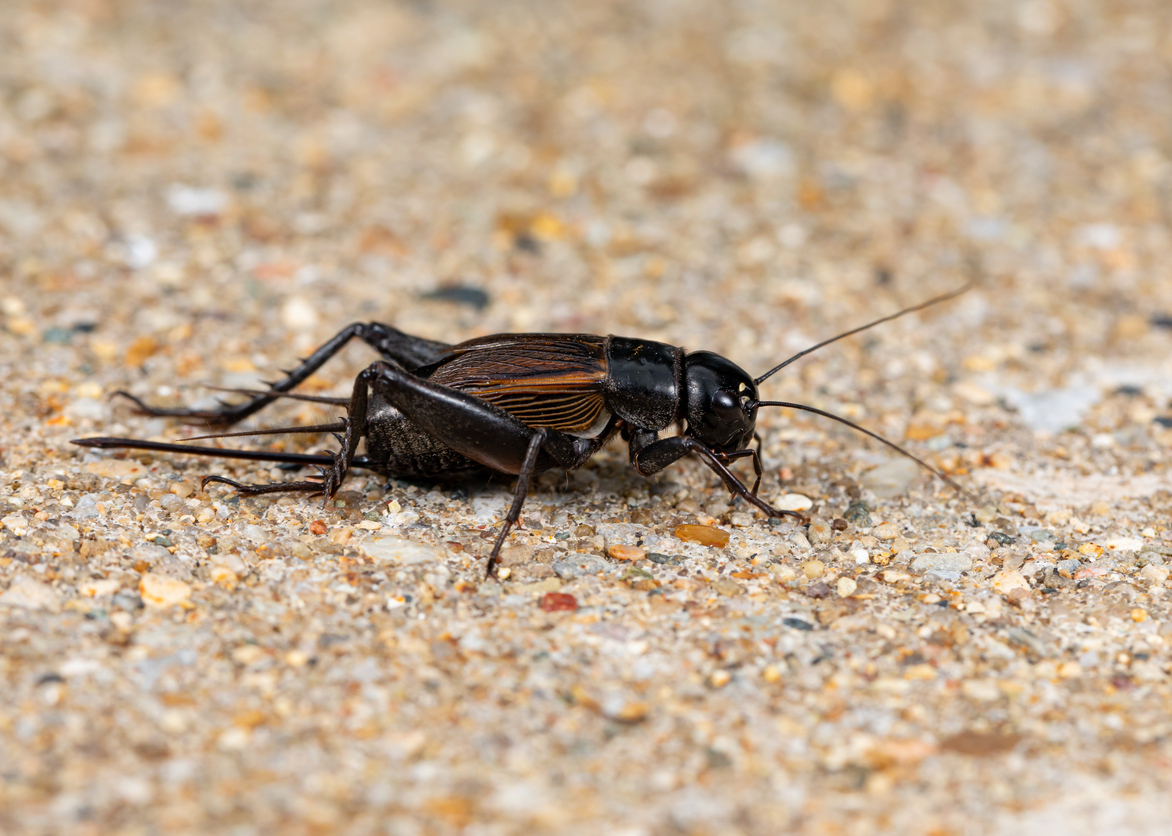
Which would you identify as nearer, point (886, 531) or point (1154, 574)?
point (1154, 574)

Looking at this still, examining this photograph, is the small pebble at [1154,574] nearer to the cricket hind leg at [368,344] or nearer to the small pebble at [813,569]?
the small pebble at [813,569]

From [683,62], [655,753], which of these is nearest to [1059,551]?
[655,753]

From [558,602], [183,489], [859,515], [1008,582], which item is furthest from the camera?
[859,515]

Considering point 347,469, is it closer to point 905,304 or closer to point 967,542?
point 967,542

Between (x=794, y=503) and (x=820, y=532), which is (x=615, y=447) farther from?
(x=820, y=532)

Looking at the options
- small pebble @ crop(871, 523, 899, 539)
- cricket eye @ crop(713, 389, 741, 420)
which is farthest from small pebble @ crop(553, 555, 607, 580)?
small pebble @ crop(871, 523, 899, 539)

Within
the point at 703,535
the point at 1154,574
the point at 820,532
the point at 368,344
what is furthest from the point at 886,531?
the point at 368,344

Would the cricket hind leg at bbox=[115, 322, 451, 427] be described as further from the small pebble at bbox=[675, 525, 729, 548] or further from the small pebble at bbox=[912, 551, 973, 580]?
the small pebble at bbox=[912, 551, 973, 580]
